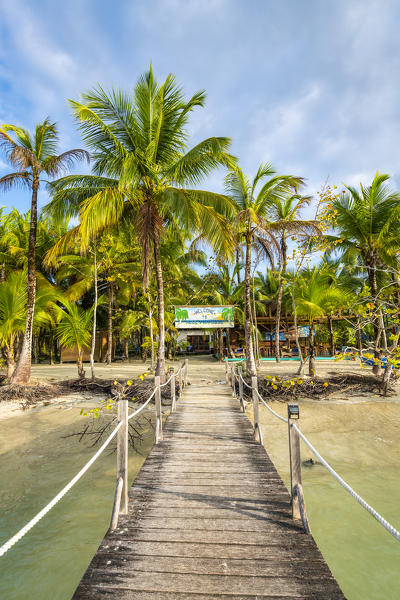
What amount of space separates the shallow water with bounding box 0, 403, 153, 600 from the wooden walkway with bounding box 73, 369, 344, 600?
99 cm

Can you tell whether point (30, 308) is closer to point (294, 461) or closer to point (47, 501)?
point (47, 501)

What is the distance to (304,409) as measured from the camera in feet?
29.8

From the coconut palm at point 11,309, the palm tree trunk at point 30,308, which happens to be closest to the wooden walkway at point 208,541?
the palm tree trunk at point 30,308

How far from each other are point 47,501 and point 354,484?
508cm

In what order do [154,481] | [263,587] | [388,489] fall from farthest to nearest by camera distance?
[388,489]
[154,481]
[263,587]

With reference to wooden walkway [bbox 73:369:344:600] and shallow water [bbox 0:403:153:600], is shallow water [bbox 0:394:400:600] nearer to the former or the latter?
shallow water [bbox 0:403:153:600]

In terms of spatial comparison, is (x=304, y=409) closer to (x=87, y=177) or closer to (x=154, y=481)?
(x=154, y=481)

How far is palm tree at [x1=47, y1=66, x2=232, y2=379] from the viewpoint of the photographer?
8.21 meters

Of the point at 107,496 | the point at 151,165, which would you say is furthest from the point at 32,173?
the point at 107,496

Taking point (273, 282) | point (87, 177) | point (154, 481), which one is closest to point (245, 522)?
point (154, 481)

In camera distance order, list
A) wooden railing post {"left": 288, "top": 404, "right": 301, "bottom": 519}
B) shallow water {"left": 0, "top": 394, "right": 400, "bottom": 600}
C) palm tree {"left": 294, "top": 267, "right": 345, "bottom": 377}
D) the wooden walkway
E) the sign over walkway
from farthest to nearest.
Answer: the sign over walkway, palm tree {"left": 294, "top": 267, "right": 345, "bottom": 377}, shallow water {"left": 0, "top": 394, "right": 400, "bottom": 600}, wooden railing post {"left": 288, "top": 404, "right": 301, "bottom": 519}, the wooden walkway

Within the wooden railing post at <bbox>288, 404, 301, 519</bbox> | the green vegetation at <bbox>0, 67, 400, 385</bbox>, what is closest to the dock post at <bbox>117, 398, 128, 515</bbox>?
the wooden railing post at <bbox>288, 404, 301, 519</bbox>

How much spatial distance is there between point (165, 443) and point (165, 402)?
13.6ft

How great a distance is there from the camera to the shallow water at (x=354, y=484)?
10.6ft
